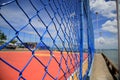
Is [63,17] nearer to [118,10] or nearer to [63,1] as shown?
[63,1]

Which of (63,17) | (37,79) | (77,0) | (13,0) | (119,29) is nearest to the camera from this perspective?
(13,0)

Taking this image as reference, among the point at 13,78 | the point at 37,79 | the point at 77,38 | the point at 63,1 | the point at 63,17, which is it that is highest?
the point at 63,1

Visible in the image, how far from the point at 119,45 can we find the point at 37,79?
1.95 meters

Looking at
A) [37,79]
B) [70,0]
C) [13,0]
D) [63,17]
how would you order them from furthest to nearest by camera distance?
[37,79] < [70,0] < [63,17] < [13,0]

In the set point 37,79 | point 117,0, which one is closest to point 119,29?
point 117,0

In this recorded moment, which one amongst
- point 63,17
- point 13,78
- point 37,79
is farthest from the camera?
point 37,79

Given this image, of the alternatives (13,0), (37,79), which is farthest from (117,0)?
(37,79)

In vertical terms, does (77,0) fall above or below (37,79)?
above

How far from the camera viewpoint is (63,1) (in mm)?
1354

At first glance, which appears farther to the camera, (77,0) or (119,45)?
(77,0)

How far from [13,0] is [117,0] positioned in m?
0.90

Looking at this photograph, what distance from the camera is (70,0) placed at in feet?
5.22

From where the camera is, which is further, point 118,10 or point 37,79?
point 37,79

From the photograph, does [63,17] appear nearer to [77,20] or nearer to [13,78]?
[77,20]
